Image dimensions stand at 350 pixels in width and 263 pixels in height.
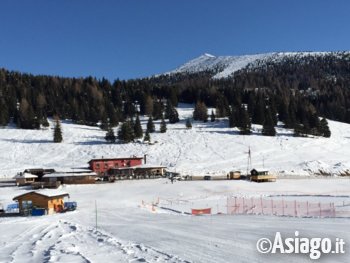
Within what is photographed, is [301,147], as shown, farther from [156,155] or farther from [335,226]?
[335,226]

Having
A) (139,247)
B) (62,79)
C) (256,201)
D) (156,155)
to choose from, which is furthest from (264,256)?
(62,79)

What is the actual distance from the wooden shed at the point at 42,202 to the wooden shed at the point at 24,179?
74.7 ft

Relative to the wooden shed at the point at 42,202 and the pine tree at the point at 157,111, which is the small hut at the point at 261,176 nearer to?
the wooden shed at the point at 42,202

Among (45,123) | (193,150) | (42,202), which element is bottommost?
(42,202)

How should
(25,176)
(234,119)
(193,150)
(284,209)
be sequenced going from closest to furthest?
(284,209) → (25,176) → (193,150) → (234,119)

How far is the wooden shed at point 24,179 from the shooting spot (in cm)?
6794

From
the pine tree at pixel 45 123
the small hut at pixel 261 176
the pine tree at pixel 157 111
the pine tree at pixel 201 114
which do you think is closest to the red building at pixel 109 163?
the small hut at pixel 261 176

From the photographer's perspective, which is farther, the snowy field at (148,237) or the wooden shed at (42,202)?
the wooden shed at (42,202)

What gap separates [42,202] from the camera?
45031 mm

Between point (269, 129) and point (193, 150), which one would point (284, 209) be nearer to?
point (193, 150)

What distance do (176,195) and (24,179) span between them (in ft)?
86.2

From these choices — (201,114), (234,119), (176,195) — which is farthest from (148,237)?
(201,114)

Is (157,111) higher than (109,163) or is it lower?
higher

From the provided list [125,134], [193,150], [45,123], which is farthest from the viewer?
[45,123]
